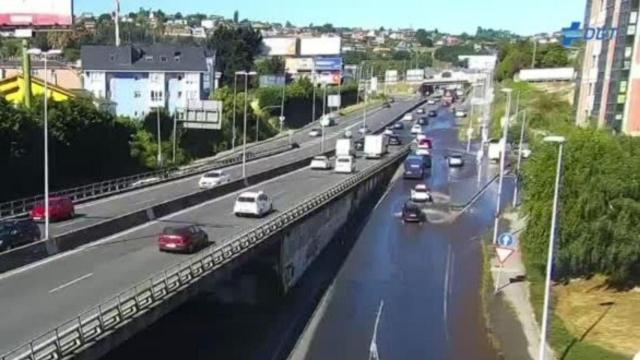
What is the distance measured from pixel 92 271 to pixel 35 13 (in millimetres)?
42702

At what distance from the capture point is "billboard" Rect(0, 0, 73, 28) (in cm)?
6688

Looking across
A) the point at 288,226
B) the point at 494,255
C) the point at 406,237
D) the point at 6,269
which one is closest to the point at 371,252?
the point at 406,237

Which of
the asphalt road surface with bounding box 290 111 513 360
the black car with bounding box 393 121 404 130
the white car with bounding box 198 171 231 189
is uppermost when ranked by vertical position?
the white car with bounding box 198 171 231 189

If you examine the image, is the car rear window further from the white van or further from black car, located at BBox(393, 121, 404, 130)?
black car, located at BBox(393, 121, 404, 130)

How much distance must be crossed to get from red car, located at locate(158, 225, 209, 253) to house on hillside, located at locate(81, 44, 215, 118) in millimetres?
87890

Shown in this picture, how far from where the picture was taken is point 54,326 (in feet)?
78.1

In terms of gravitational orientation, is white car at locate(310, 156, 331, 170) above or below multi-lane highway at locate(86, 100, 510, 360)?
above

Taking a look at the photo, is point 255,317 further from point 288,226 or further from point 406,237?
point 406,237

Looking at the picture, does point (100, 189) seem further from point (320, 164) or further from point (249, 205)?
point (320, 164)

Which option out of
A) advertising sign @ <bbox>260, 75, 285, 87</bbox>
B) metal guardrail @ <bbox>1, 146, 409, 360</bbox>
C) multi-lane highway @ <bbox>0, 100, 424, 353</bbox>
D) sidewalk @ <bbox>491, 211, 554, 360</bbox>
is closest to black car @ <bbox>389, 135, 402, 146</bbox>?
advertising sign @ <bbox>260, 75, 285, 87</bbox>

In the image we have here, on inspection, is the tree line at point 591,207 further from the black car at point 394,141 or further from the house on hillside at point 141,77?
the house on hillside at point 141,77

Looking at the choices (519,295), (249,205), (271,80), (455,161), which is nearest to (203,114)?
(455,161)

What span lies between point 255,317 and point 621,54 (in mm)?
44237

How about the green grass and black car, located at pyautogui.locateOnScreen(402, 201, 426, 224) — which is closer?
the green grass
